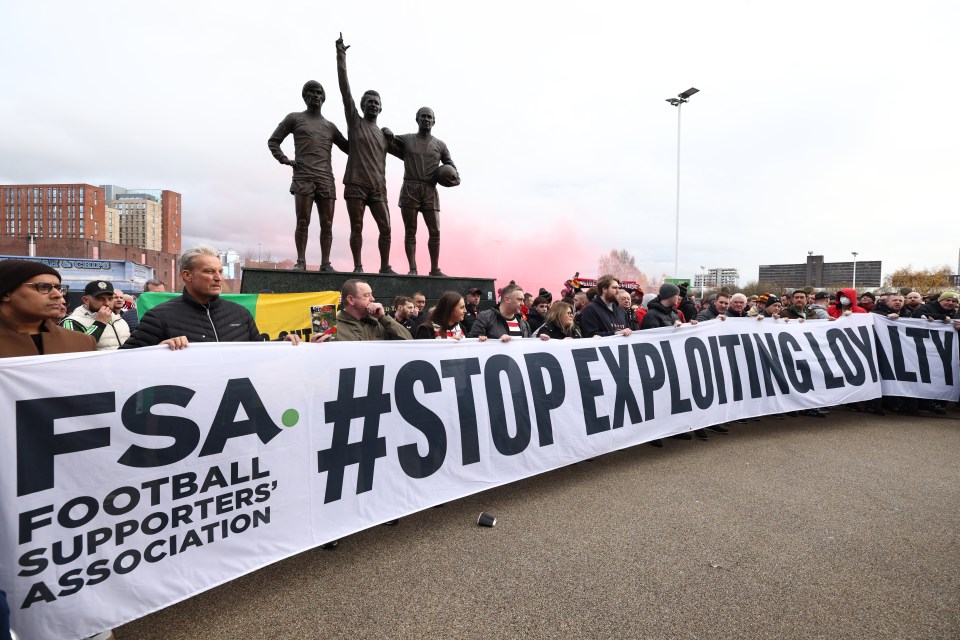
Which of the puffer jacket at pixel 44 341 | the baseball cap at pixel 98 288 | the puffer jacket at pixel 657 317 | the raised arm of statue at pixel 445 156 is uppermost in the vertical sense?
the raised arm of statue at pixel 445 156

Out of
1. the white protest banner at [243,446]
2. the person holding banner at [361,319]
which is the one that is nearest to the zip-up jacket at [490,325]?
the white protest banner at [243,446]

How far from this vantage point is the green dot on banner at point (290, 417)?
8.52 ft

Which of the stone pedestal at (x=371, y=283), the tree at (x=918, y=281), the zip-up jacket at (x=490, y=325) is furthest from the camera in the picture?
the tree at (x=918, y=281)

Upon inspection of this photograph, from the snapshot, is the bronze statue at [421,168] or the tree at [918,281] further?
the tree at [918,281]

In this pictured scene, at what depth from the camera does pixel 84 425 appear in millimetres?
2049

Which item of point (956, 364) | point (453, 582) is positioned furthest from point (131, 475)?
point (956, 364)

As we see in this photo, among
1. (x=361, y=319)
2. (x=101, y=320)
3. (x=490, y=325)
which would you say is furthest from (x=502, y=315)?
(x=101, y=320)

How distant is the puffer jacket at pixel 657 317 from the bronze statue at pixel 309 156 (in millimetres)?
5340

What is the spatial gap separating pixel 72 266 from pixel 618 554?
34084mm

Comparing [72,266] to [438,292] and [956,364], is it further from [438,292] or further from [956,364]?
[956,364]

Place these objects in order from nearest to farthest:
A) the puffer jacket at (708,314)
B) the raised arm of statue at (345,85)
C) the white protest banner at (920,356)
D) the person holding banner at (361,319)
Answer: the person holding banner at (361,319), the puffer jacket at (708,314), the white protest banner at (920,356), the raised arm of statue at (345,85)

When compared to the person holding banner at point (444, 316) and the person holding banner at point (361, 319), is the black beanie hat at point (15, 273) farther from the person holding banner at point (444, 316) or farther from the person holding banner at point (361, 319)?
the person holding banner at point (444, 316)

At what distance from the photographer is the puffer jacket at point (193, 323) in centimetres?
254

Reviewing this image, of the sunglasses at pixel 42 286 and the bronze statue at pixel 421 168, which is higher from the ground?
the bronze statue at pixel 421 168
